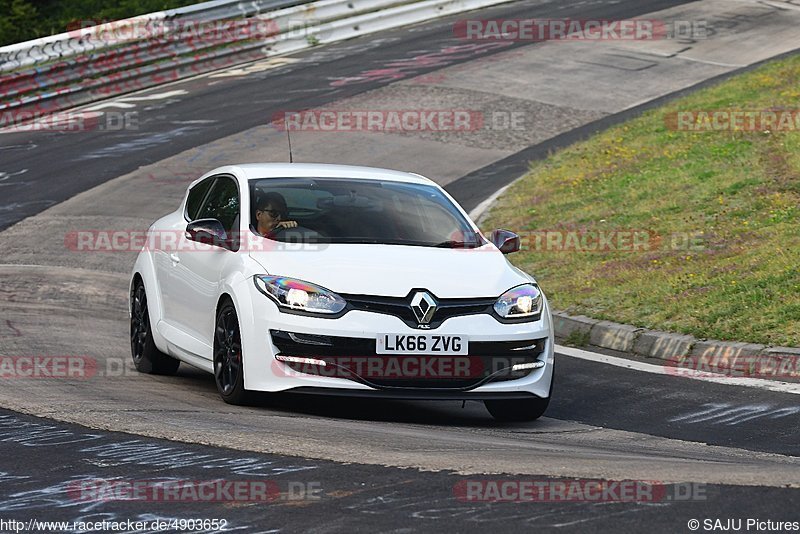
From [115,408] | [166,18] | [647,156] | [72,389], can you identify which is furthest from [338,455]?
[166,18]

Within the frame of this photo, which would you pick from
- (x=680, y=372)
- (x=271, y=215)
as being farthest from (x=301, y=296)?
(x=680, y=372)

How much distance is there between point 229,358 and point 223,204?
1582mm

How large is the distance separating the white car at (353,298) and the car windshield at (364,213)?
0.01 meters

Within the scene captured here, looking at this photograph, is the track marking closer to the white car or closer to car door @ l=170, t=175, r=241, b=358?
the white car

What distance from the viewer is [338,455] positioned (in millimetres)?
6852

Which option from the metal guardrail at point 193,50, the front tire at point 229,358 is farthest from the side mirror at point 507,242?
the metal guardrail at point 193,50

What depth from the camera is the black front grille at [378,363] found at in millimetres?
8219

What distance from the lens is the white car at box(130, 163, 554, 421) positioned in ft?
27.1

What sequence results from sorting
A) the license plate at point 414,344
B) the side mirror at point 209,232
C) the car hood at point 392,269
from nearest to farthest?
the license plate at point 414,344 < the car hood at point 392,269 < the side mirror at point 209,232

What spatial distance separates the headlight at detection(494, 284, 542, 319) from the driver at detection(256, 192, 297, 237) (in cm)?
154

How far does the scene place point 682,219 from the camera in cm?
1505

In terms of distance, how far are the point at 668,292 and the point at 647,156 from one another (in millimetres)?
6636

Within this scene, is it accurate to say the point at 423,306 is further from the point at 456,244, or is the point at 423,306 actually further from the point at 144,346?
the point at 144,346

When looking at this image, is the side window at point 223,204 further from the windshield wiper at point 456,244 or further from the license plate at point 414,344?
the license plate at point 414,344
